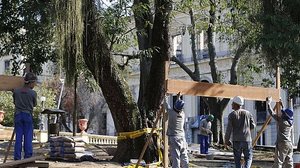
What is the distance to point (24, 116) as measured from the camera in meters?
10.6

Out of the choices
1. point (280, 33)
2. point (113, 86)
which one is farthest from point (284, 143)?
point (113, 86)

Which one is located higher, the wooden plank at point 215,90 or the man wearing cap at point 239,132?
the wooden plank at point 215,90

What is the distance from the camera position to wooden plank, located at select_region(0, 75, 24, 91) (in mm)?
11125

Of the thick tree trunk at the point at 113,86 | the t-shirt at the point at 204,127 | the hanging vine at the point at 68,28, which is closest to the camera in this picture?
the hanging vine at the point at 68,28

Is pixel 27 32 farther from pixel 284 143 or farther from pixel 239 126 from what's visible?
pixel 284 143

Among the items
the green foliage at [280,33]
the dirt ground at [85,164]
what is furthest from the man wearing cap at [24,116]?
the green foliage at [280,33]

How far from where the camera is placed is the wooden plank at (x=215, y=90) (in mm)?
11531

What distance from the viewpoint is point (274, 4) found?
40.7 feet

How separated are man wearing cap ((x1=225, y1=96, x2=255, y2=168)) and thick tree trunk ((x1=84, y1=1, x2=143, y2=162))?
3.40m

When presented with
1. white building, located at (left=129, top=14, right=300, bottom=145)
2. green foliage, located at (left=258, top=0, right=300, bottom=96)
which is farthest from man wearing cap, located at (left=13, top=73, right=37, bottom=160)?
white building, located at (left=129, top=14, right=300, bottom=145)

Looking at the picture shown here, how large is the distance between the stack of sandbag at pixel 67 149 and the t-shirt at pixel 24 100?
3.76 m

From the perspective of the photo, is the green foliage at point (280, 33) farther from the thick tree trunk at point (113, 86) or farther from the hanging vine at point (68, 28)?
the hanging vine at point (68, 28)

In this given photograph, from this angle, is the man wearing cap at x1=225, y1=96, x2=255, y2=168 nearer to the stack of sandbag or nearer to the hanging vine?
the hanging vine

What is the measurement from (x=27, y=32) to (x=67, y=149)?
3.33 meters
